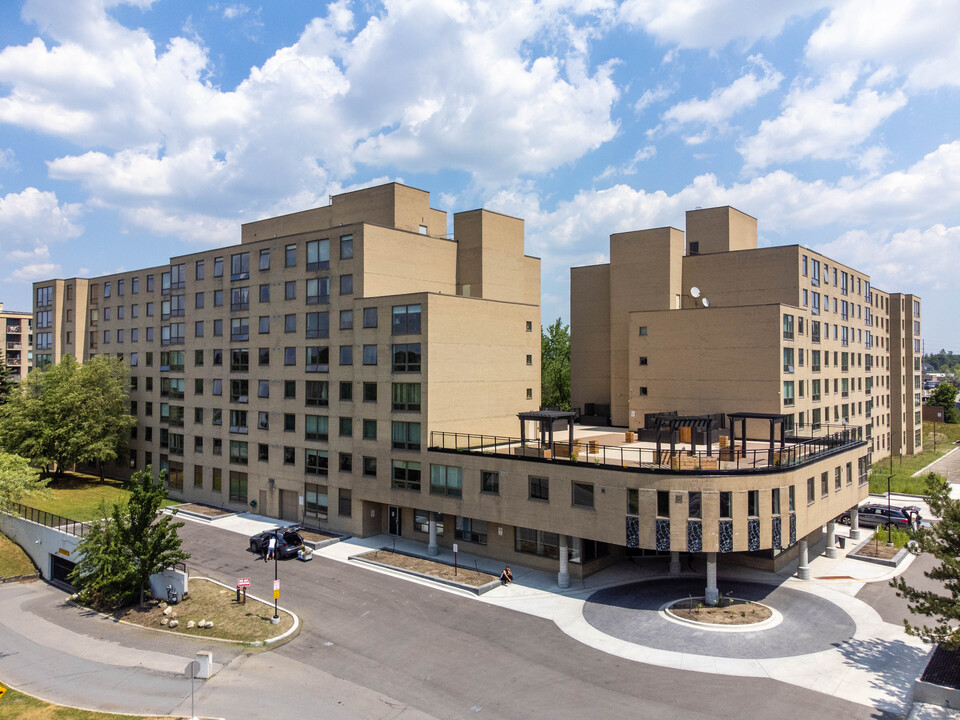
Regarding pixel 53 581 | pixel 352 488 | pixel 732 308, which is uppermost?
pixel 732 308

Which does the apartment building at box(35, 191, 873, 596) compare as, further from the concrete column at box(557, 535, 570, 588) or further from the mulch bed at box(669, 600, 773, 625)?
the mulch bed at box(669, 600, 773, 625)

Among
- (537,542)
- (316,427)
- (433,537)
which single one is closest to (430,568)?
(433,537)

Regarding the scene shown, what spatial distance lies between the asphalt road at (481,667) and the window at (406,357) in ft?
43.4

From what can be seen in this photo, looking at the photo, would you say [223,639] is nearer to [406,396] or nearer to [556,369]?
[406,396]

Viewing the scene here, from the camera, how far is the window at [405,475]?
1624 inches

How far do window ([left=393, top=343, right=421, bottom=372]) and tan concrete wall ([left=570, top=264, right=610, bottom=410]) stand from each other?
948 inches

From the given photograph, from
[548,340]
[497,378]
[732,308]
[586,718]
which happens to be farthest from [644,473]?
[548,340]

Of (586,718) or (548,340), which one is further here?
(548,340)

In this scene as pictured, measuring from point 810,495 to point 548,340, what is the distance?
54.3 metres

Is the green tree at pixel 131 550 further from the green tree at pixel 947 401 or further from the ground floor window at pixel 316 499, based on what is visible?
the green tree at pixel 947 401

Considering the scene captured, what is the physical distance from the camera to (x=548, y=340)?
87.1 meters

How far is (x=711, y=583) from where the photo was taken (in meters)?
31.5

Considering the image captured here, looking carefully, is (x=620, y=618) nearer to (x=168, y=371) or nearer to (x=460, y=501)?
(x=460, y=501)

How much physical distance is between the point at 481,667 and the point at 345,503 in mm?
22152
